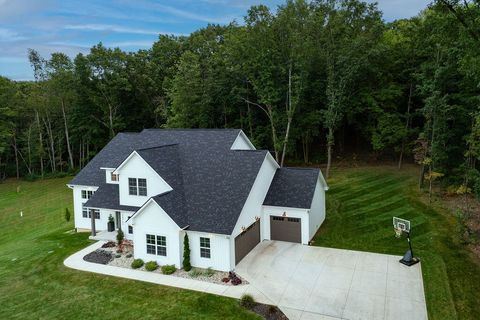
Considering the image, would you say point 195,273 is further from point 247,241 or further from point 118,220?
point 118,220

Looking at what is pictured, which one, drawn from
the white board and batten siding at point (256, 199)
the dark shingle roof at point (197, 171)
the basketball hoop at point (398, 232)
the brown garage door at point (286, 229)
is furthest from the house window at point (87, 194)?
the basketball hoop at point (398, 232)

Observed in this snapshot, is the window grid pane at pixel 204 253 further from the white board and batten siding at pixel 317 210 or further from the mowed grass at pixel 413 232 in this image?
the mowed grass at pixel 413 232

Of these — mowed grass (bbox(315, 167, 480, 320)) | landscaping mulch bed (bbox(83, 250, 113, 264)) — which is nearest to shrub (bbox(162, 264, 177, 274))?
landscaping mulch bed (bbox(83, 250, 113, 264))

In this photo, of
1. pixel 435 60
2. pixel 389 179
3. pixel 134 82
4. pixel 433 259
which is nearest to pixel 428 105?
pixel 435 60

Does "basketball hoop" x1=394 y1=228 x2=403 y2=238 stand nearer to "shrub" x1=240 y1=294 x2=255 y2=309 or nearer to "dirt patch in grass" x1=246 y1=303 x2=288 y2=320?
"dirt patch in grass" x1=246 y1=303 x2=288 y2=320

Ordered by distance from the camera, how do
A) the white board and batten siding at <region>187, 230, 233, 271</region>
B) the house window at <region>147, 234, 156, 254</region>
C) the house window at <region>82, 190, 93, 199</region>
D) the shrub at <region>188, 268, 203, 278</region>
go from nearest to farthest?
the shrub at <region>188, 268, 203, 278</region>, the white board and batten siding at <region>187, 230, 233, 271</region>, the house window at <region>147, 234, 156, 254</region>, the house window at <region>82, 190, 93, 199</region>

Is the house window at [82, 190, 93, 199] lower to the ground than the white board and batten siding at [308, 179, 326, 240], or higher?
higher

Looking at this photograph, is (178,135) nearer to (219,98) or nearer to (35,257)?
(35,257)
